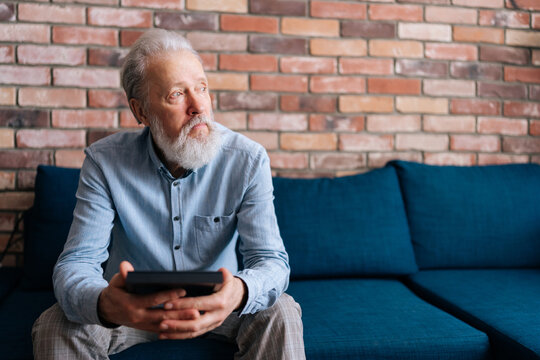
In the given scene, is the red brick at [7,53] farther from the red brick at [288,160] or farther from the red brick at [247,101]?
the red brick at [288,160]

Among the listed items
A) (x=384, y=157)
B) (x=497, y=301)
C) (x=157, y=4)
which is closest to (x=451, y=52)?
(x=384, y=157)

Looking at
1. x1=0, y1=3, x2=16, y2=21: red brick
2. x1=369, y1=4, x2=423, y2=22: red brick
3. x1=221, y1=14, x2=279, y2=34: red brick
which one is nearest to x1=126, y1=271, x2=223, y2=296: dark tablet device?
x1=221, y1=14, x2=279, y2=34: red brick

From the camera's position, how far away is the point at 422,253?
178cm

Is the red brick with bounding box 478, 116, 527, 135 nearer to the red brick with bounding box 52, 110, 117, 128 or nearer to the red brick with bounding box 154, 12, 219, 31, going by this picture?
the red brick with bounding box 154, 12, 219, 31

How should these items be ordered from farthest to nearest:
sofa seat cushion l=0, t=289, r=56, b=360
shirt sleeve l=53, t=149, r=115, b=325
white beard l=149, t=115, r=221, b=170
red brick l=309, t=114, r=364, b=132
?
red brick l=309, t=114, r=364, b=132 < white beard l=149, t=115, r=221, b=170 < sofa seat cushion l=0, t=289, r=56, b=360 < shirt sleeve l=53, t=149, r=115, b=325

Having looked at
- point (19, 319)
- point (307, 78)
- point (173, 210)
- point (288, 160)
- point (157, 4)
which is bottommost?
point (19, 319)

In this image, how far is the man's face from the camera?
1.22 metres

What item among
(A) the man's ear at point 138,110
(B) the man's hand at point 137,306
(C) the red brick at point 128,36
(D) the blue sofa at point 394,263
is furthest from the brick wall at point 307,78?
(B) the man's hand at point 137,306

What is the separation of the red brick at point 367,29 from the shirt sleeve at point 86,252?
1268 mm

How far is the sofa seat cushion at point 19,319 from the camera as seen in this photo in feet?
3.63

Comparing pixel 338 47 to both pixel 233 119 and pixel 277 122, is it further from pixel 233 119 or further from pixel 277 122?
pixel 233 119

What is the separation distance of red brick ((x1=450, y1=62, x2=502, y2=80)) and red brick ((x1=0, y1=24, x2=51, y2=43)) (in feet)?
5.81

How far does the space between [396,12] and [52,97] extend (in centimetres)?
153

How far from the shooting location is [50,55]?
1.81 metres
